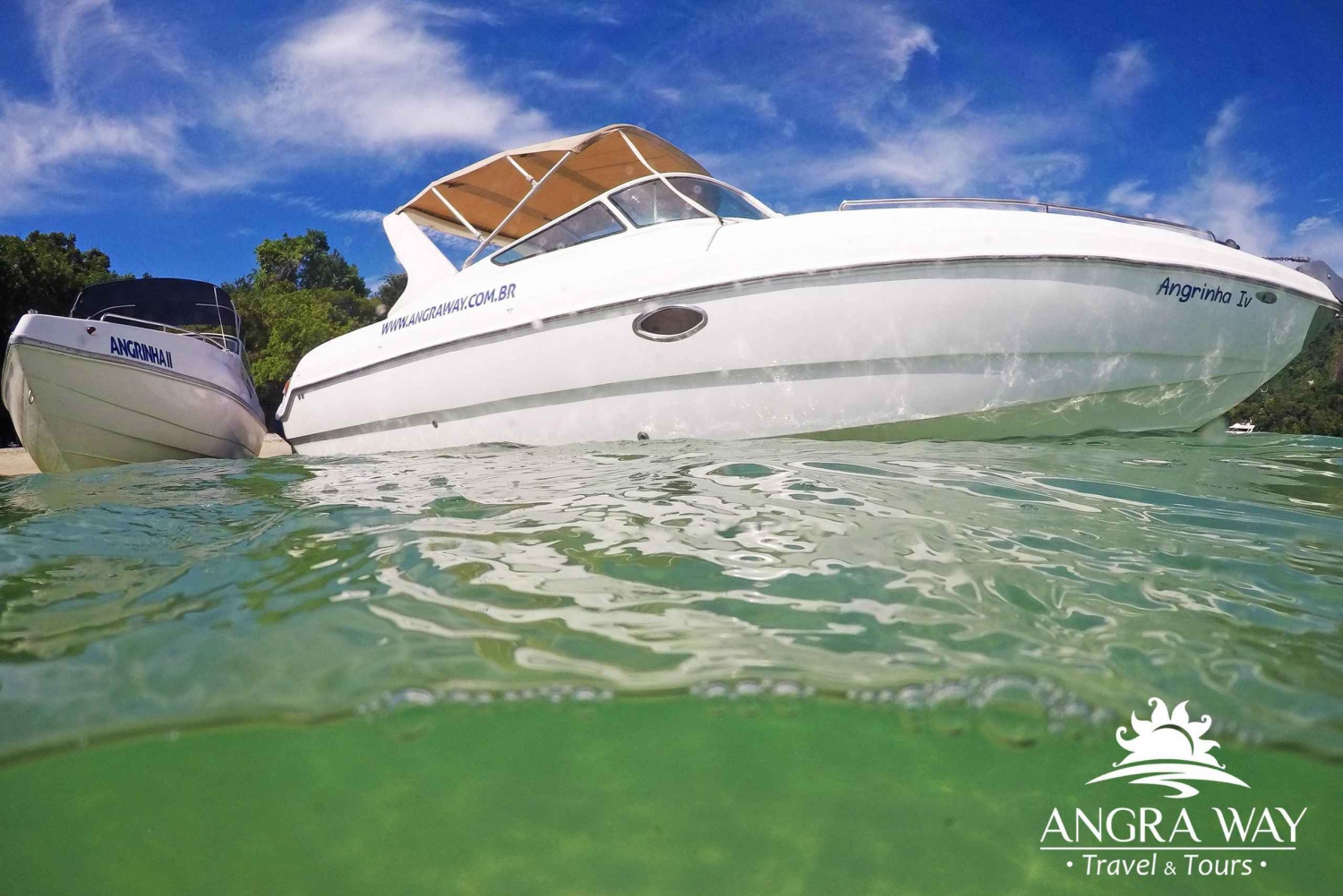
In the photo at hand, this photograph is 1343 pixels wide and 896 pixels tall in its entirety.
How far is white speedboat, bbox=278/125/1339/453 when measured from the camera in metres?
3.96

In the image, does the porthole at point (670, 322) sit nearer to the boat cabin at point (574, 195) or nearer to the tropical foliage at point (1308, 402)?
the boat cabin at point (574, 195)

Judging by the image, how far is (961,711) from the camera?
1.28 meters

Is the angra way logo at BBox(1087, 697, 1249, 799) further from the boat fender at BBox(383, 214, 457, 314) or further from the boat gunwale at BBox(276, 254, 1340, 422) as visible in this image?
the boat fender at BBox(383, 214, 457, 314)

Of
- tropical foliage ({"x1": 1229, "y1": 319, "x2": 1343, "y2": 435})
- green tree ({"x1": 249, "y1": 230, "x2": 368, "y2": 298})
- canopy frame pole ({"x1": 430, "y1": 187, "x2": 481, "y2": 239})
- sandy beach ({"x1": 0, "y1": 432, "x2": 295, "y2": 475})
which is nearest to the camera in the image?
canopy frame pole ({"x1": 430, "y1": 187, "x2": 481, "y2": 239})

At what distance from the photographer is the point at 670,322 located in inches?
172

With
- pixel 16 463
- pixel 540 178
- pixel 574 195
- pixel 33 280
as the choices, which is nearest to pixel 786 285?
pixel 540 178

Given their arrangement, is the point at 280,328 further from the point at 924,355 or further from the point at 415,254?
the point at 924,355

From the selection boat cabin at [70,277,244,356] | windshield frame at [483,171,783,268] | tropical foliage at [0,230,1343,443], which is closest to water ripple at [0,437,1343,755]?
windshield frame at [483,171,783,268]

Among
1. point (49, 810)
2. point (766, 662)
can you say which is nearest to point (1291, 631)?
point (766, 662)

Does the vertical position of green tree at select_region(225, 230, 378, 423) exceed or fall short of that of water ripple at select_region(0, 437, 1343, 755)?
it exceeds it

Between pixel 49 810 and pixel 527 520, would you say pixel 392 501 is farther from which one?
pixel 49 810

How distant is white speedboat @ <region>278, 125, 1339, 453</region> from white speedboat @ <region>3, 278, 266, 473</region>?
275 centimetres

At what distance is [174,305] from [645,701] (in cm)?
857

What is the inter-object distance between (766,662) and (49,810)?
1.17 meters
